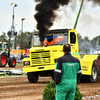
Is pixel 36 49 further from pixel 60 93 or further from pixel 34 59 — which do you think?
pixel 60 93

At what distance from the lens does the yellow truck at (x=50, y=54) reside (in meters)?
13.1

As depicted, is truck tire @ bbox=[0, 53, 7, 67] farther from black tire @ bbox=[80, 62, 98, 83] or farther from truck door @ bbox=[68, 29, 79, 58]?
truck door @ bbox=[68, 29, 79, 58]

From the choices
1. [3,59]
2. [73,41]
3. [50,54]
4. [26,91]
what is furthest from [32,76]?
[3,59]

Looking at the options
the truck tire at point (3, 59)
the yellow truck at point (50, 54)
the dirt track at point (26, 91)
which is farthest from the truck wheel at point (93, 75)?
the truck tire at point (3, 59)

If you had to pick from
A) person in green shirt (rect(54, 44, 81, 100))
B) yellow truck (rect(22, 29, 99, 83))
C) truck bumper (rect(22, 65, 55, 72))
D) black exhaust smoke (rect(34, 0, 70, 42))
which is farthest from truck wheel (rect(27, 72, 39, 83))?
person in green shirt (rect(54, 44, 81, 100))

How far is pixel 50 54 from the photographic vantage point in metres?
13.1

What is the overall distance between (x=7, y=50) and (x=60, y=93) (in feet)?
77.2

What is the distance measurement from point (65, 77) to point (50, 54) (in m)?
7.72

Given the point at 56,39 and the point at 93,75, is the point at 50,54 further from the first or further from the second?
the point at 93,75

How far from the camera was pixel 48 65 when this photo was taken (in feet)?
42.7

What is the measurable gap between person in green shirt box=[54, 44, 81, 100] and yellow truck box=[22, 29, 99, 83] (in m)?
7.32

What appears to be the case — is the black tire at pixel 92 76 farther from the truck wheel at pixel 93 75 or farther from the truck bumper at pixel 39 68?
the truck bumper at pixel 39 68

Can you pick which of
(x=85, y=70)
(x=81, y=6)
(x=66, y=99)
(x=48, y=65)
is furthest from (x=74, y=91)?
(x=81, y=6)

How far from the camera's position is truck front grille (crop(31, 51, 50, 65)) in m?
13.2
